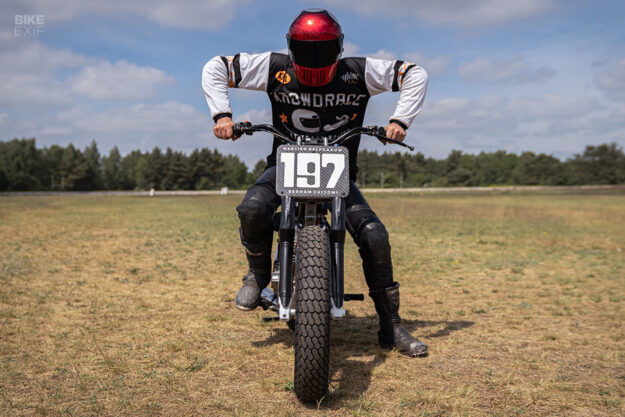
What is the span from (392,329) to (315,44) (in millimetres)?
2505

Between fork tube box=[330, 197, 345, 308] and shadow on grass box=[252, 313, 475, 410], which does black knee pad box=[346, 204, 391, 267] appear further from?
shadow on grass box=[252, 313, 475, 410]

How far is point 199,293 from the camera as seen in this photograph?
23.2 ft

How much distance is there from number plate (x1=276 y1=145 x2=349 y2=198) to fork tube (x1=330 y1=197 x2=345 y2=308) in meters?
0.09

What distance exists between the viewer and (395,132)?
3965mm

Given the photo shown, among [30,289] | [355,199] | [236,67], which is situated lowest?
[30,289]

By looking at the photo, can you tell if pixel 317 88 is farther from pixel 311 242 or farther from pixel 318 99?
pixel 311 242

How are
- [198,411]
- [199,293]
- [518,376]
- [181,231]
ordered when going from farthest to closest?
[181,231]
[199,293]
[518,376]
[198,411]

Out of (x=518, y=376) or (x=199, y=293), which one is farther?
(x=199, y=293)

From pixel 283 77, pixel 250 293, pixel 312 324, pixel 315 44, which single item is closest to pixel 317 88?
pixel 283 77

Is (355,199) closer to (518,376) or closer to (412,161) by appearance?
(518,376)

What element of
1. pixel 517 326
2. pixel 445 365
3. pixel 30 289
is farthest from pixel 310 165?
pixel 30 289

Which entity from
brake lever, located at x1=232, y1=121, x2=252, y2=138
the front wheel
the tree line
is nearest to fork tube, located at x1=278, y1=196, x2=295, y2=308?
the front wheel

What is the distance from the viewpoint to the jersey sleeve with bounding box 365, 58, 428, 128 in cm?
425

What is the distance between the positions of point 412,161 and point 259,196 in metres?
128
